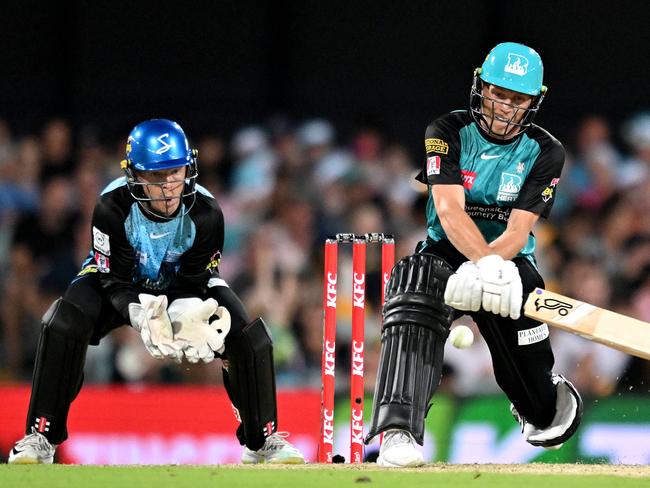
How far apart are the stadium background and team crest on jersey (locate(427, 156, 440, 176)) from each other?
255cm

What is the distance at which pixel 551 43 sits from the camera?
371 inches

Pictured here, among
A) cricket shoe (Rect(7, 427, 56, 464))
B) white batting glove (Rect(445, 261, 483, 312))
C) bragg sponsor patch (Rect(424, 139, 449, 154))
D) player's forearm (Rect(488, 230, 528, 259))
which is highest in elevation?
bragg sponsor patch (Rect(424, 139, 449, 154))

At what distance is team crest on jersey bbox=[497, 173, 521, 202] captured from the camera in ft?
15.6

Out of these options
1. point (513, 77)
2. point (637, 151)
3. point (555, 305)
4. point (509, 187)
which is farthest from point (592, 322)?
point (637, 151)

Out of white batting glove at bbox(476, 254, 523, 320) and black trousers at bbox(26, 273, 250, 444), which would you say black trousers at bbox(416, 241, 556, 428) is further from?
black trousers at bbox(26, 273, 250, 444)

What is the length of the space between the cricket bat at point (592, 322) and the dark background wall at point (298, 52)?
202 inches

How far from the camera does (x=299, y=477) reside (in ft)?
12.2

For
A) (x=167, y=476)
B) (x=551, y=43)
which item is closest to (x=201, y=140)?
(x=551, y=43)

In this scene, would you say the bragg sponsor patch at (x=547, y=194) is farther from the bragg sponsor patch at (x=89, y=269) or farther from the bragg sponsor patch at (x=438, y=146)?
the bragg sponsor patch at (x=89, y=269)

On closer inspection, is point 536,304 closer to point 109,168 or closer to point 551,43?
point 109,168

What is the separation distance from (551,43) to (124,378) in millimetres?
4435

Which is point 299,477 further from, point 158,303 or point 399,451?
point 158,303

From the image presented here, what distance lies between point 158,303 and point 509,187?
1.53 m

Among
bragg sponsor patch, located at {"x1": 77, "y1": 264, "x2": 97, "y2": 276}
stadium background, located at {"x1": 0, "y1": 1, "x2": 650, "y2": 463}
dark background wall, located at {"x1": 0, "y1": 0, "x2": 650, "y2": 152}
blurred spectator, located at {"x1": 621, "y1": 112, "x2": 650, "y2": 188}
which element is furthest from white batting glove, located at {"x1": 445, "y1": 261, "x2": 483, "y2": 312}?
dark background wall, located at {"x1": 0, "y1": 0, "x2": 650, "y2": 152}
